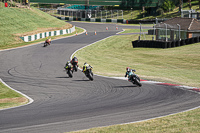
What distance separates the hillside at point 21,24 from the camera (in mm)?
52394

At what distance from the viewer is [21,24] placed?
6191 cm

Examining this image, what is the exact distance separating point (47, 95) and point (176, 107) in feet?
26.3

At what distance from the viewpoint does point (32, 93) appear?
65.6ft

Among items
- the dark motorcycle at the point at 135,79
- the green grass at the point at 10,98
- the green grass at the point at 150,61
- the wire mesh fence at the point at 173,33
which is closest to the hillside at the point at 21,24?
the green grass at the point at 150,61

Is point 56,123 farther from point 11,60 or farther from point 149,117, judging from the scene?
point 11,60

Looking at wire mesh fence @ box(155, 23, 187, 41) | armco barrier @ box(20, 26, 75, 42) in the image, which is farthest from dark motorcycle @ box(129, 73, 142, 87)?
armco barrier @ box(20, 26, 75, 42)

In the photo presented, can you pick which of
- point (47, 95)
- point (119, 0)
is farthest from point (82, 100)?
point (119, 0)

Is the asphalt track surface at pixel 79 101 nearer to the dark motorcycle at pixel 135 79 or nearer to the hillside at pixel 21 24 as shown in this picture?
the dark motorcycle at pixel 135 79

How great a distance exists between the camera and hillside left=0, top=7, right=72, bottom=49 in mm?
52394

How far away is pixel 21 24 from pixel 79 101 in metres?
48.2

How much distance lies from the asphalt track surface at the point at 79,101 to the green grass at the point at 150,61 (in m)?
3.66

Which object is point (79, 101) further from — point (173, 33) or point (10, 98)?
point (173, 33)

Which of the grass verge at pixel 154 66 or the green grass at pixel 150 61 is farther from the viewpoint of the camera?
the green grass at pixel 150 61

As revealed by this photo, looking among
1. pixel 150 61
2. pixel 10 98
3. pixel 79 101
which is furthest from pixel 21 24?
pixel 79 101
